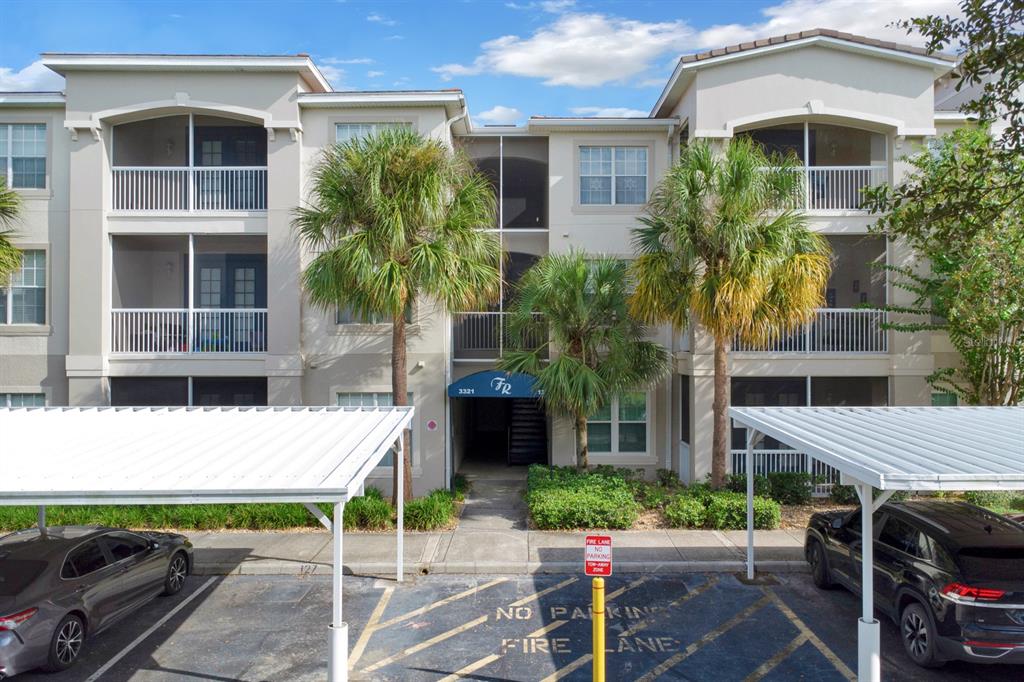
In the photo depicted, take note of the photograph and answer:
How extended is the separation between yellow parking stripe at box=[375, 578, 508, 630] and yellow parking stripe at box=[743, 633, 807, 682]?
423 cm

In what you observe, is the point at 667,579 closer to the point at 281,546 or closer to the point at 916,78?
the point at 281,546

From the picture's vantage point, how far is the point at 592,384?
49.2 feet

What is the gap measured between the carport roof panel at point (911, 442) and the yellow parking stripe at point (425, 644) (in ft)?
15.6

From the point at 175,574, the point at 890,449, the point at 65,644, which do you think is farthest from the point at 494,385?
the point at 65,644

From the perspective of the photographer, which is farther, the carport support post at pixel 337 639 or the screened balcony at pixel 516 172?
the screened balcony at pixel 516 172

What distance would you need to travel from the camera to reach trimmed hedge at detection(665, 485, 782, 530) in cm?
1406

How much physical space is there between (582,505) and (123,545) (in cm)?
774

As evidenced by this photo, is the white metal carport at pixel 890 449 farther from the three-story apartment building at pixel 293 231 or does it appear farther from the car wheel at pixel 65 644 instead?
the car wheel at pixel 65 644

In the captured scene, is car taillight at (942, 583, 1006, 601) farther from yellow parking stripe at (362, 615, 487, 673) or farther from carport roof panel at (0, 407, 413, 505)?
carport roof panel at (0, 407, 413, 505)

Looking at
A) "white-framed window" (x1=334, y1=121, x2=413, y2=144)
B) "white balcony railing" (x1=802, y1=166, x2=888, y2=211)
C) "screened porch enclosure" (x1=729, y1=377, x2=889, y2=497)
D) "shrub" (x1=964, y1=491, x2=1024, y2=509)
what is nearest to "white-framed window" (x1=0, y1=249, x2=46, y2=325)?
"white-framed window" (x1=334, y1=121, x2=413, y2=144)

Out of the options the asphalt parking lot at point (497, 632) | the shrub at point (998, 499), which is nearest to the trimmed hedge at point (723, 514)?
the asphalt parking lot at point (497, 632)

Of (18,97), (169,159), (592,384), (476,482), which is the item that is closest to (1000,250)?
(592,384)

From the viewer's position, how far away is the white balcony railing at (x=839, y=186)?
17.7 metres

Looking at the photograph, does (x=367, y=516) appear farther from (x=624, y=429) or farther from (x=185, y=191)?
(x=185, y=191)
